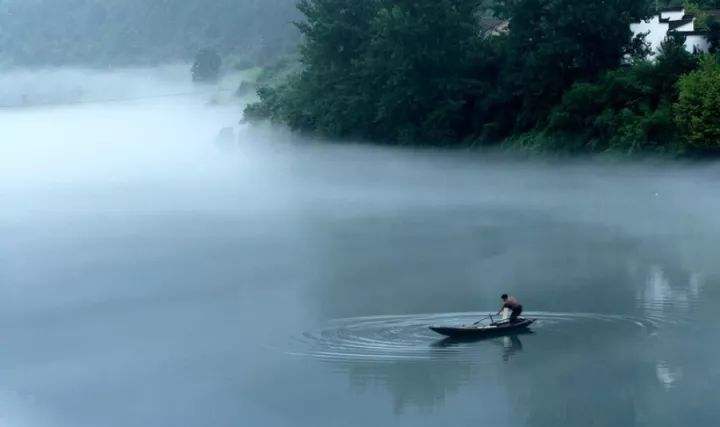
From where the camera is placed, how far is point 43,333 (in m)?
25.8

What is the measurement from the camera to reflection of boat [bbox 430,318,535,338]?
23.2 meters

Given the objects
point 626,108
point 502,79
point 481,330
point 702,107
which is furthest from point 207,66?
→ point 481,330

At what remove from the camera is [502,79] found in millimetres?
52000

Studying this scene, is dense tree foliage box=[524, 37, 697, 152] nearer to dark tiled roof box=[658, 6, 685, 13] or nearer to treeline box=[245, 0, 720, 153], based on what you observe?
treeline box=[245, 0, 720, 153]

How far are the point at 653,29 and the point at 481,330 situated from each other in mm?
29555

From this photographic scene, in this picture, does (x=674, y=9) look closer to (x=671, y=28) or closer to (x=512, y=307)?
(x=671, y=28)

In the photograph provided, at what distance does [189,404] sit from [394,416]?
3.34 m

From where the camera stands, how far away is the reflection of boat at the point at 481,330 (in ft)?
76.2

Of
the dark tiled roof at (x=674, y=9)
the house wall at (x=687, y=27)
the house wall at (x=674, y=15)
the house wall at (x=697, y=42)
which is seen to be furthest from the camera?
the dark tiled roof at (x=674, y=9)

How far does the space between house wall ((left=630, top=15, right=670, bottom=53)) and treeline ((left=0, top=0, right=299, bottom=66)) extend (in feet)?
167

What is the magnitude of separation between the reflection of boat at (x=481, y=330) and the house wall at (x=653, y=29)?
28.2 meters

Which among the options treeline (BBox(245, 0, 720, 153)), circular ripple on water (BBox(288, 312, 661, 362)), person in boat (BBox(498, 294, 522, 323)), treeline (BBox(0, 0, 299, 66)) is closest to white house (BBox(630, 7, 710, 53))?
treeline (BBox(245, 0, 720, 153))

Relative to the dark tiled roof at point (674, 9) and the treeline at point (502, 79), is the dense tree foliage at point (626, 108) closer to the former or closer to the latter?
the treeline at point (502, 79)

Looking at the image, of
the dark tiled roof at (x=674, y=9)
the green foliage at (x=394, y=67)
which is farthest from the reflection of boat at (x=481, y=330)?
the green foliage at (x=394, y=67)
